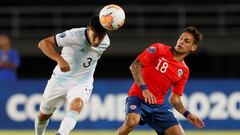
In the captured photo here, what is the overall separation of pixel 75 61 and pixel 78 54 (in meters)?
0.11

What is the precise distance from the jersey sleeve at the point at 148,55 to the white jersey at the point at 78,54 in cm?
56

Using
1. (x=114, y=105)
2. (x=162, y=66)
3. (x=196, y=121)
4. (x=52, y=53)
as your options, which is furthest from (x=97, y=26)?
(x=114, y=105)

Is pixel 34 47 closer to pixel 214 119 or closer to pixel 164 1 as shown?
pixel 164 1

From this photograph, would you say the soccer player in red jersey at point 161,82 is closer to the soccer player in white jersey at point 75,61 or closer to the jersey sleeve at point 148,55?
the jersey sleeve at point 148,55

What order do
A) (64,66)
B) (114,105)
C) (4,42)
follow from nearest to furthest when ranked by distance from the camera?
(64,66) < (114,105) < (4,42)

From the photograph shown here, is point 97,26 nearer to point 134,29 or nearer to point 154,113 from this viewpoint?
point 154,113

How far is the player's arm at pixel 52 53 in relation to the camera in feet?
32.4

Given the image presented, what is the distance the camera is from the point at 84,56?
1057 centimetres

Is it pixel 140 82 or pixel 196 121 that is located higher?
pixel 140 82

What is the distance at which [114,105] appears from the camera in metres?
16.5

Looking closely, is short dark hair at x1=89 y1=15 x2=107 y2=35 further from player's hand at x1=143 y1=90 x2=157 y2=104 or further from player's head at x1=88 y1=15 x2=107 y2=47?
player's hand at x1=143 y1=90 x2=157 y2=104

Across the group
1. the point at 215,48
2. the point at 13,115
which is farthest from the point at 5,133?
Answer: the point at 215,48

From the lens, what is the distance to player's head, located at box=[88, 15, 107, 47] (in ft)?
33.3

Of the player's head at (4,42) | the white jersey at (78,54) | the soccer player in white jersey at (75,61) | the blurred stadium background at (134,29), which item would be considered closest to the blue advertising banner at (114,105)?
the player's head at (4,42)
